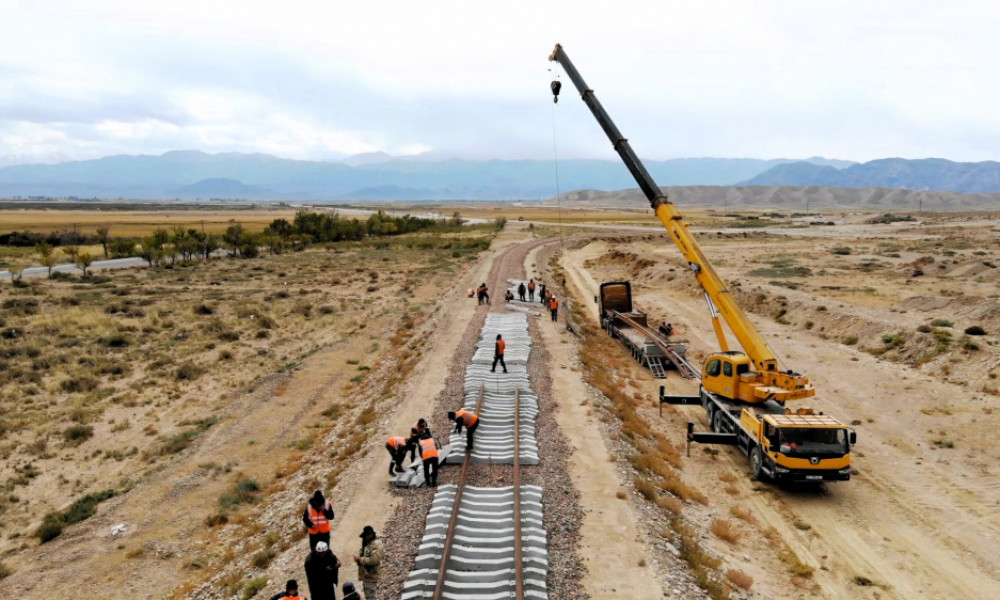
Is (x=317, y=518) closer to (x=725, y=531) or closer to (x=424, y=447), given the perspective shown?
(x=424, y=447)

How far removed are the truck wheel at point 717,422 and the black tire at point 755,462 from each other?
232cm

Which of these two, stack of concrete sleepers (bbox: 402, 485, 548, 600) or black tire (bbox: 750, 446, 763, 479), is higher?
stack of concrete sleepers (bbox: 402, 485, 548, 600)

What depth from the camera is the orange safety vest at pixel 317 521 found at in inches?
409

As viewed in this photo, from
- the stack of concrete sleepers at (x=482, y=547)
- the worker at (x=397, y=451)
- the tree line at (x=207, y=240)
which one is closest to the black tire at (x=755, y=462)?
the stack of concrete sleepers at (x=482, y=547)

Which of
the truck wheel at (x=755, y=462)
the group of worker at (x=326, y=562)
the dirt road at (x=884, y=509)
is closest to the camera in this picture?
the group of worker at (x=326, y=562)

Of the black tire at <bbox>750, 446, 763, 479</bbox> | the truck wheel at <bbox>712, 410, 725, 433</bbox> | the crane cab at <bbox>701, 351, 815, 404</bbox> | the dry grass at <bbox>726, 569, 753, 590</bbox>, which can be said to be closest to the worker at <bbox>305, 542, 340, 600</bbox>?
the dry grass at <bbox>726, 569, 753, 590</bbox>

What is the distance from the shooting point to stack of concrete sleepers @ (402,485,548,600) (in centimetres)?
1028

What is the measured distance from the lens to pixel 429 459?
13828 millimetres

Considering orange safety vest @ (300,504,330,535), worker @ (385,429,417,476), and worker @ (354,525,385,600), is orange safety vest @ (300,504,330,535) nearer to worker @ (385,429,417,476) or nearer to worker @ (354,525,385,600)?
worker @ (354,525,385,600)

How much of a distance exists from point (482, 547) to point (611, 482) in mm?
4520

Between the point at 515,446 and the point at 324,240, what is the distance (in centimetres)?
9645

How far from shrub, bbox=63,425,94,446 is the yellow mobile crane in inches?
842

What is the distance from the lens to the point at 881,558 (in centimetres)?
1380

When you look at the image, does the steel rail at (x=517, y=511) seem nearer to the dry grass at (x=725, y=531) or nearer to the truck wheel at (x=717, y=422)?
the dry grass at (x=725, y=531)
